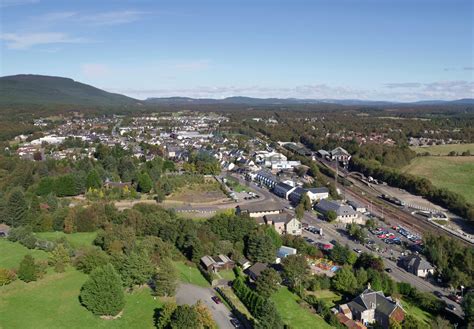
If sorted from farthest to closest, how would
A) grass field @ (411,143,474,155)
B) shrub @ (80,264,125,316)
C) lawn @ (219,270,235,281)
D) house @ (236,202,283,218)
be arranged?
1. grass field @ (411,143,474,155)
2. house @ (236,202,283,218)
3. lawn @ (219,270,235,281)
4. shrub @ (80,264,125,316)

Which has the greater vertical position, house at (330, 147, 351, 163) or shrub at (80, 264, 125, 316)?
shrub at (80, 264, 125, 316)

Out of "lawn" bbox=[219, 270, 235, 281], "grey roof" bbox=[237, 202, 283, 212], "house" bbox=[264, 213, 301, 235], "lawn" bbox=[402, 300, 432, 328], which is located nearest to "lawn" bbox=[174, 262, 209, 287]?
"lawn" bbox=[219, 270, 235, 281]

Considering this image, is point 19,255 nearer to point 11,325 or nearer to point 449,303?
point 11,325

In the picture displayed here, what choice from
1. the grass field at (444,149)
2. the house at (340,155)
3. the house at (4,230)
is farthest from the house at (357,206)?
the grass field at (444,149)

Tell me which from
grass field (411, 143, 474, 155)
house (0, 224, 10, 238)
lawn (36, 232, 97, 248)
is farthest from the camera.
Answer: grass field (411, 143, 474, 155)

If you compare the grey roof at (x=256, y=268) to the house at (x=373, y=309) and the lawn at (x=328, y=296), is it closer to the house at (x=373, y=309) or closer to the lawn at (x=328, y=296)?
the lawn at (x=328, y=296)

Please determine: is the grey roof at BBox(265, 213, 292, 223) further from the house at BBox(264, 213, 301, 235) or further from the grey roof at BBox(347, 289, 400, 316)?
the grey roof at BBox(347, 289, 400, 316)

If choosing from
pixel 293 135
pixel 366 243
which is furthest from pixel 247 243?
pixel 293 135

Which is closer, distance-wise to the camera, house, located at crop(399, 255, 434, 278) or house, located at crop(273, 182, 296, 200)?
house, located at crop(399, 255, 434, 278)

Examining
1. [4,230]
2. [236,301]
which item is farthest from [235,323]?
[4,230]
